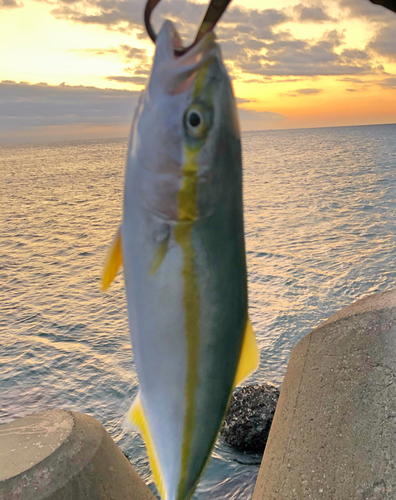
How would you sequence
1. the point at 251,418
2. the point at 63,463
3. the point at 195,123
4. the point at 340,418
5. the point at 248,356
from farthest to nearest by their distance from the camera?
1. the point at 251,418
2. the point at 63,463
3. the point at 340,418
4. the point at 248,356
5. the point at 195,123

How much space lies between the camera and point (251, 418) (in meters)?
7.76

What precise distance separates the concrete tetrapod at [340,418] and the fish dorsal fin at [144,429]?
2857 millimetres

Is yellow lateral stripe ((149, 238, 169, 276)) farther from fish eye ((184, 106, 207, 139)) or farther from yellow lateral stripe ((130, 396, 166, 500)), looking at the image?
yellow lateral stripe ((130, 396, 166, 500))

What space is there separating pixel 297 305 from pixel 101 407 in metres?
7.39

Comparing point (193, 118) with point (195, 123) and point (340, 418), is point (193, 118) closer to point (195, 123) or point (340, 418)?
point (195, 123)

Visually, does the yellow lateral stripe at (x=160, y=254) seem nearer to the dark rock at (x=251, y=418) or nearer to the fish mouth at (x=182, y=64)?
the fish mouth at (x=182, y=64)

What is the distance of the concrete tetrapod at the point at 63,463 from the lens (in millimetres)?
3592

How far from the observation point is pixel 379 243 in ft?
72.9

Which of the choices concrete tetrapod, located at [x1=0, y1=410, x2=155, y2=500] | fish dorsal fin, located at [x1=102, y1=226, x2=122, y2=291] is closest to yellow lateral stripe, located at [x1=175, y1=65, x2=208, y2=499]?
fish dorsal fin, located at [x1=102, y1=226, x2=122, y2=291]

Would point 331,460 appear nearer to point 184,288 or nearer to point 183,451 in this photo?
point 183,451

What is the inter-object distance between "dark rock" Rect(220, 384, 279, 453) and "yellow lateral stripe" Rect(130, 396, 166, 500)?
714 cm

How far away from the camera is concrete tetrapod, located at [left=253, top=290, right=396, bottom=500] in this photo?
331 centimetres

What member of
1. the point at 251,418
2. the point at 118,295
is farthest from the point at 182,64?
the point at 118,295

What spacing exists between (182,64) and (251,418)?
306 inches
